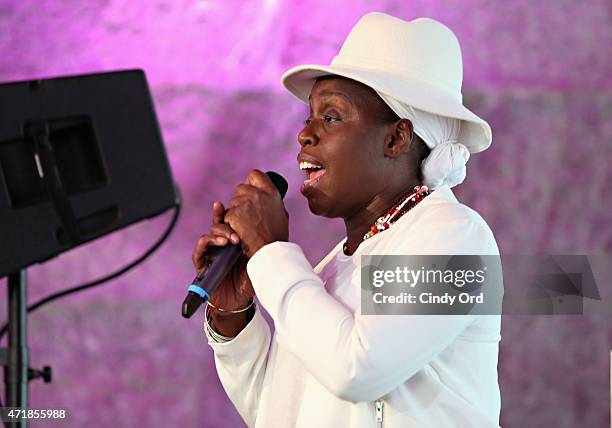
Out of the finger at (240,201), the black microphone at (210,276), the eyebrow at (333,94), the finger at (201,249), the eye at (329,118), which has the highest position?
the eyebrow at (333,94)

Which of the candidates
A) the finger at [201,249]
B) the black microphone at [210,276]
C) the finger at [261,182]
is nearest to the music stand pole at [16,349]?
the black microphone at [210,276]

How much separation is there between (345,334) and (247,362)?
416mm

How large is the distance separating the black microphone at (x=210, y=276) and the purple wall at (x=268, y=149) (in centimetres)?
136

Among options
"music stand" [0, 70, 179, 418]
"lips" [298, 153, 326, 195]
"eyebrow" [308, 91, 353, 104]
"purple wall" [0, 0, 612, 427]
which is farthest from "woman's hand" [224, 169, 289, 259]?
"purple wall" [0, 0, 612, 427]

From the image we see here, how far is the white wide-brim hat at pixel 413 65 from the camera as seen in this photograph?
5.89ft

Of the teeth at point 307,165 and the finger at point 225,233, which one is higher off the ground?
the teeth at point 307,165

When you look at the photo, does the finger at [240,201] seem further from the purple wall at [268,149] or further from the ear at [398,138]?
the purple wall at [268,149]

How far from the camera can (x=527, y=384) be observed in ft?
9.98

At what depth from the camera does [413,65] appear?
1.85 m

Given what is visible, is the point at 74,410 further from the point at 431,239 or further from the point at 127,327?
the point at 431,239

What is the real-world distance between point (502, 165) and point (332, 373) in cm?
168

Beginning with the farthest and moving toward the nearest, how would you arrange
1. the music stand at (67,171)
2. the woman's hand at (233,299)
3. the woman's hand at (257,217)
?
the woman's hand at (233,299), the woman's hand at (257,217), the music stand at (67,171)

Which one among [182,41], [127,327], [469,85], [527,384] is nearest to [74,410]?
[127,327]

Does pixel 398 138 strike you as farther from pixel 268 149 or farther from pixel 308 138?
pixel 268 149
